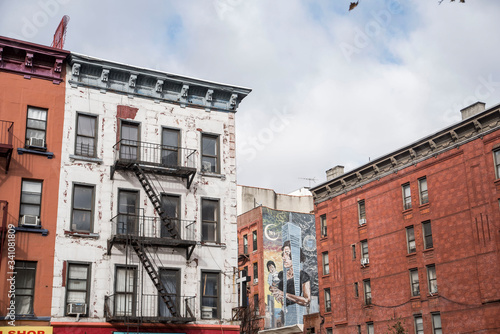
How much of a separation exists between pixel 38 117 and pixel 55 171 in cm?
257

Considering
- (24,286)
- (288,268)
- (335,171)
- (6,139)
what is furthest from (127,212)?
(288,268)

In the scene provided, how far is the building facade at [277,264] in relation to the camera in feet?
222

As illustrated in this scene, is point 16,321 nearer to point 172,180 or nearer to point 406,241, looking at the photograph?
point 172,180

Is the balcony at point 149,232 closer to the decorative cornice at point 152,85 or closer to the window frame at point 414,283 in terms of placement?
the decorative cornice at point 152,85

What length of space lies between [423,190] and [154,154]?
23.2 metres

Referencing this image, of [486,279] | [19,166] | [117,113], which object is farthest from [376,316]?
[19,166]

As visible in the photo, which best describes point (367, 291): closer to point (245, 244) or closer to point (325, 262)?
point (325, 262)

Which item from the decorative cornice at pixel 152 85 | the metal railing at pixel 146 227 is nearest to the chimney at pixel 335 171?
the decorative cornice at pixel 152 85

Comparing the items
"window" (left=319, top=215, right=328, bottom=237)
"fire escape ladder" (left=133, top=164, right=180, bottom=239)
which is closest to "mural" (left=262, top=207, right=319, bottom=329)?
"window" (left=319, top=215, right=328, bottom=237)

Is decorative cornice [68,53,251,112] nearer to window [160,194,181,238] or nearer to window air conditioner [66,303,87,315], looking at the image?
window [160,194,181,238]

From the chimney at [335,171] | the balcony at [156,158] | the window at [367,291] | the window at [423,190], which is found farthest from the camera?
the chimney at [335,171]

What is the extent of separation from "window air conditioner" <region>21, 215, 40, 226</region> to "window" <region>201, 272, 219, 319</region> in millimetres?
7769

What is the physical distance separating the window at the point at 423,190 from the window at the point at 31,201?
27988mm

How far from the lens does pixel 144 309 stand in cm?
2811
